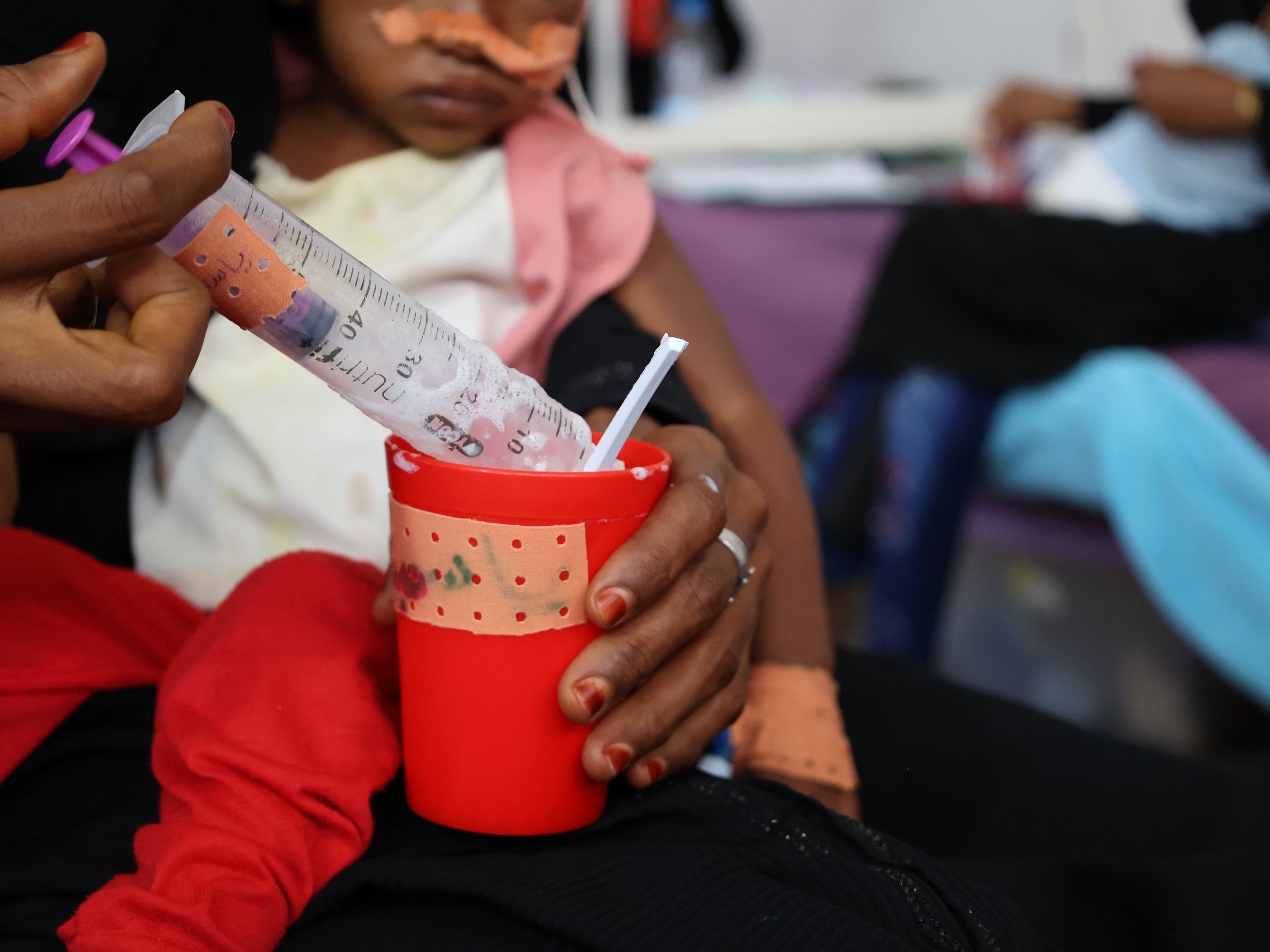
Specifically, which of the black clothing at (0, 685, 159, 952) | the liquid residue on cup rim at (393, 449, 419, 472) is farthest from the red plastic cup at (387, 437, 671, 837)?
the black clothing at (0, 685, 159, 952)

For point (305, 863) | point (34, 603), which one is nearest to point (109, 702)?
point (34, 603)

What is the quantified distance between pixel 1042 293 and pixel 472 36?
49.6 inches

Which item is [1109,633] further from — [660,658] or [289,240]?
[289,240]

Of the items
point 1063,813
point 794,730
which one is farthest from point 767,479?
point 1063,813

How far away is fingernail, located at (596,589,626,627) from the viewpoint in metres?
0.52

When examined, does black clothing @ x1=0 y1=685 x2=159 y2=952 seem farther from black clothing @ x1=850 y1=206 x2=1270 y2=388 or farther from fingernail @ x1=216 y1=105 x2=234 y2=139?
black clothing @ x1=850 y1=206 x2=1270 y2=388

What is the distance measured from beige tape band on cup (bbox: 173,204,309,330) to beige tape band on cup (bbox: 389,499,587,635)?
4.6 inches

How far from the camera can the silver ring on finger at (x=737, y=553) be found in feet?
2.04

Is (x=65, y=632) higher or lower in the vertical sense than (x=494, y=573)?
lower

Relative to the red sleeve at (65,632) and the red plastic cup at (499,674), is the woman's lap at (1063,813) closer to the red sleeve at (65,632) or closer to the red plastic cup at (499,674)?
the red plastic cup at (499,674)

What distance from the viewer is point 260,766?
525 mm

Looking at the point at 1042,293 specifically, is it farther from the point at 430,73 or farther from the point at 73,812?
the point at 73,812

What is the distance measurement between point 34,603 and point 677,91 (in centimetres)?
269

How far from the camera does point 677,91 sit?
119 inches
